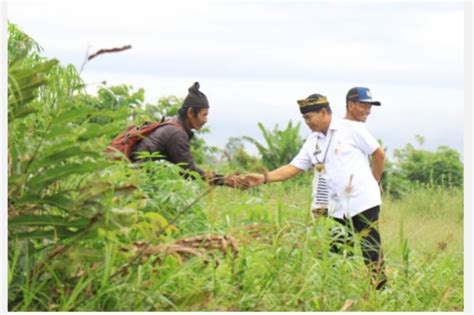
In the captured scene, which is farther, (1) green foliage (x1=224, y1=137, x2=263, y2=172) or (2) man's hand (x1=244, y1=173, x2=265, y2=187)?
(2) man's hand (x1=244, y1=173, x2=265, y2=187)

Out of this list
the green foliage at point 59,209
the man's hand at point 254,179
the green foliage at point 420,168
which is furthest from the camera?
the green foliage at point 420,168

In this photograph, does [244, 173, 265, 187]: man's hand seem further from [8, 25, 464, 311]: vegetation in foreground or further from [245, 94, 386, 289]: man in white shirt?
[8, 25, 464, 311]: vegetation in foreground

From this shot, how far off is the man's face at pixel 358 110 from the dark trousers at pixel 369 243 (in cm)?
151

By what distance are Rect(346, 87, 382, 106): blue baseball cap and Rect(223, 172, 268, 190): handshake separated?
1.28m

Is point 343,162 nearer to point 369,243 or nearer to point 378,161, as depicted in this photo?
point 378,161

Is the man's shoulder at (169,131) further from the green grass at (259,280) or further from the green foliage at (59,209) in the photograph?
the green foliage at (59,209)

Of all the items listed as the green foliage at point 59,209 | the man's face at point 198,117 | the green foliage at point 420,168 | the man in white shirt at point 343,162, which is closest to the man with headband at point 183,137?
the man's face at point 198,117

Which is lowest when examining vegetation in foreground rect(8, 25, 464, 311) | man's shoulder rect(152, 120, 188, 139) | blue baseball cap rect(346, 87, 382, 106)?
vegetation in foreground rect(8, 25, 464, 311)

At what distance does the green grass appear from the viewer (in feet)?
17.2

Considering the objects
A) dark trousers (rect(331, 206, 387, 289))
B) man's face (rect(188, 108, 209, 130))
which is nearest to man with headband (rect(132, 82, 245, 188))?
man's face (rect(188, 108, 209, 130))

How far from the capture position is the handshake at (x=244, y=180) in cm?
778

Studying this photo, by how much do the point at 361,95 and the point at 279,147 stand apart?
9.22 meters

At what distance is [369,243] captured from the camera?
6.85 m

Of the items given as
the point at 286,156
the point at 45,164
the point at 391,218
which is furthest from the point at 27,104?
the point at 286,156
